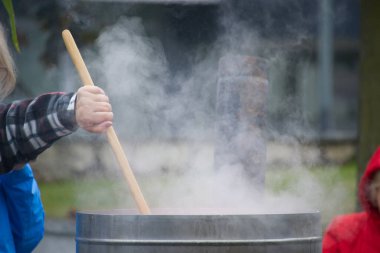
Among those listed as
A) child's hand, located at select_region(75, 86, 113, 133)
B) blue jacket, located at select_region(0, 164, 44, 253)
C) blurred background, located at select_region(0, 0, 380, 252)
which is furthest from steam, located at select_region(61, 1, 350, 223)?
child's hand, located at select_region(75, 86, 113, 133)

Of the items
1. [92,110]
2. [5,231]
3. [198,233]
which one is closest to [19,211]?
[5,231]

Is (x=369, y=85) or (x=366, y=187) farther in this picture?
(x=369, y=85)

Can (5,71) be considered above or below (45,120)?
above

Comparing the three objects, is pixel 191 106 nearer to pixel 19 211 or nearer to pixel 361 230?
pixel 19 211

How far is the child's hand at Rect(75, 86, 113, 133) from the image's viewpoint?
214 centimetres

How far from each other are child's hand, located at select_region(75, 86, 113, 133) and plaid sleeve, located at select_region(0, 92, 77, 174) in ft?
0.10

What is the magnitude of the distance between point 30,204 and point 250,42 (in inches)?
54.1

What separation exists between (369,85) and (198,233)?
2.41 m

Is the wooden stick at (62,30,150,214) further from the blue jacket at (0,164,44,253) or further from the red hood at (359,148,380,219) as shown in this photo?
the red hood at (359,148,380,219)

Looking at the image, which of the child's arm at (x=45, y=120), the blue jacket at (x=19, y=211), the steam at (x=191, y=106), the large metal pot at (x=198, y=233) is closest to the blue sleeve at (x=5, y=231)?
the blue jacket at (x=19, y=211)

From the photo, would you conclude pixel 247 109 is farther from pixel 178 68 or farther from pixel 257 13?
pixel 257 13

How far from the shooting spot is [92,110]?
7.01ft

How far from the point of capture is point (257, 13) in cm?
387

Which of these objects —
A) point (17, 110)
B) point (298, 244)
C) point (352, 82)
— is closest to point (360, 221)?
point (298, 244)
